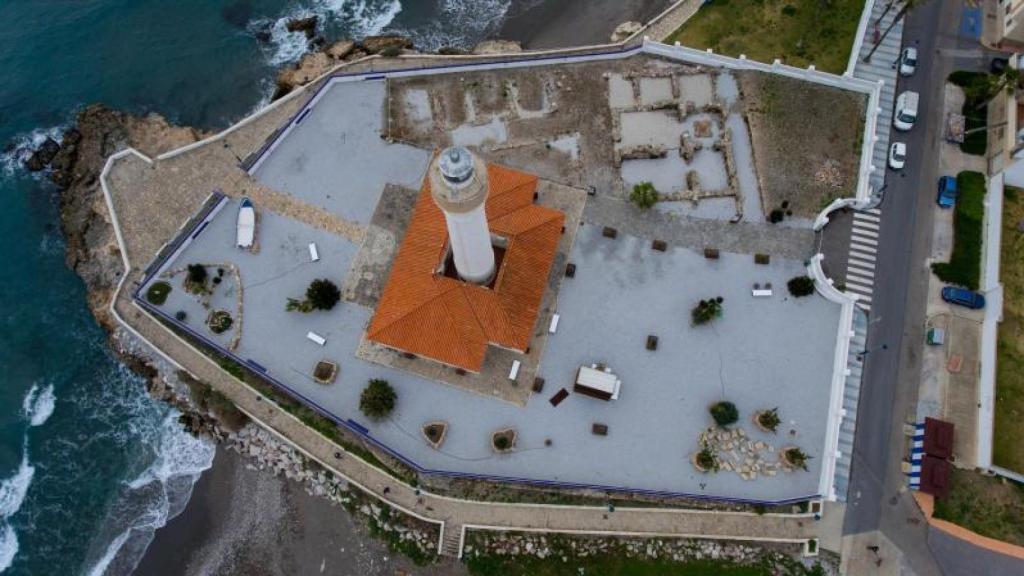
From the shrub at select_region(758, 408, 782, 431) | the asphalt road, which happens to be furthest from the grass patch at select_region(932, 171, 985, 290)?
the shrub at select_region(758, 408, 782, 431)

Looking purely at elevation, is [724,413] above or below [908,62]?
below

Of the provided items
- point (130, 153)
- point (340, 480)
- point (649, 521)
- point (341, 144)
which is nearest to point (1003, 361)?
point (649, 521)

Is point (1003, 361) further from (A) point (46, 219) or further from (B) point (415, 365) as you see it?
(A) point (46, 219)

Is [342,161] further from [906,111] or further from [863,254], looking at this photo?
[906,111]

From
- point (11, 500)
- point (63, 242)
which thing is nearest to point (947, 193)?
point (63, 242)

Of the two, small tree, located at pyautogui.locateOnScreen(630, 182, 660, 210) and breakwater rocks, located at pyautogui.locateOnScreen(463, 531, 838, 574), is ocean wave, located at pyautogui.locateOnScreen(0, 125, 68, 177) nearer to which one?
breakwater rocks, located at pyautogui.locateOnScreen(463, 531, 838, 574)

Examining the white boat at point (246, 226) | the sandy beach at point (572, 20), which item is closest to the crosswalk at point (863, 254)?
the sandy beach at point (572, 20)
